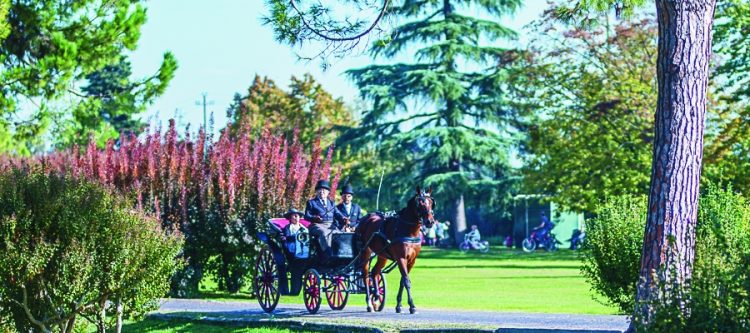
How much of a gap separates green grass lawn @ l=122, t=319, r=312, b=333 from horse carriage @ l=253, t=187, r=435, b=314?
1619 millimetres

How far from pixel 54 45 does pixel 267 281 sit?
1240 centimetres

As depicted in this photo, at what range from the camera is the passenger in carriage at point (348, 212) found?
19.9 meters

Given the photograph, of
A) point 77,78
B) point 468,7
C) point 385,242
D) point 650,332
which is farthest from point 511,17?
point 650,332

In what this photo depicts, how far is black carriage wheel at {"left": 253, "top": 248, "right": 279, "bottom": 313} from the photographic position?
20.0m

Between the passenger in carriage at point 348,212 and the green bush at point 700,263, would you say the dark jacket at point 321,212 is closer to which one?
the passenger in carriage at point 348,212

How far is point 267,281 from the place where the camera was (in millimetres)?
20312

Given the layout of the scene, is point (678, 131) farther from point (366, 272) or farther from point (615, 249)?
point (366, 272)

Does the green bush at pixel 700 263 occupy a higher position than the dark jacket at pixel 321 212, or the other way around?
the dark jacket at pixel 321 212

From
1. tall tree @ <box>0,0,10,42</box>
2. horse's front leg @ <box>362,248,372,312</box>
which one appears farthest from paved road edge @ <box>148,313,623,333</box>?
tall tree @ <box>0,0,10,42</box>

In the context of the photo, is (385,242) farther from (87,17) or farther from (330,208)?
(87,17)

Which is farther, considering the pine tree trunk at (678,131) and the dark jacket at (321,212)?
the dark jacket at (321,212)

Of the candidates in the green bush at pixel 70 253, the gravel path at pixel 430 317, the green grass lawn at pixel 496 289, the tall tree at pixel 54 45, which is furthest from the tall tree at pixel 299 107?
the green bush at pixel 70 253

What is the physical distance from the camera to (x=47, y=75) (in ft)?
96.6

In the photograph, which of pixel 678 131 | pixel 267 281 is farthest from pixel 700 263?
pixel 267 281
